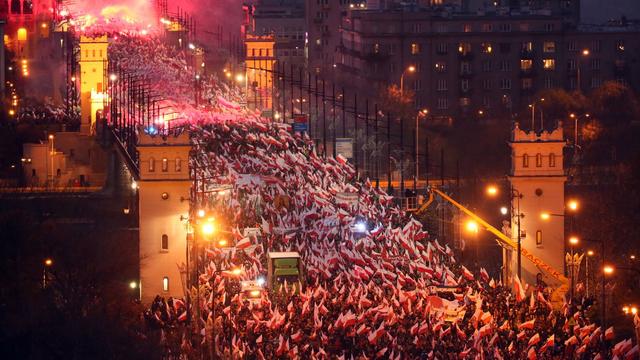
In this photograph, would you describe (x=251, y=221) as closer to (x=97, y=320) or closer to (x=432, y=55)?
(x=97, y=320)

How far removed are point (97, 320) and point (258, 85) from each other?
73606 mm

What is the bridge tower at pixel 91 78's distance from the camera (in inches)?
3905

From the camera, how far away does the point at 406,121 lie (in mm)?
116125

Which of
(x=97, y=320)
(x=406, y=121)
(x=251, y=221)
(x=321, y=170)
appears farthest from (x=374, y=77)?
(x=97, y=320)

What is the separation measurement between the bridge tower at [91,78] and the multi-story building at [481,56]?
2745 centimetres

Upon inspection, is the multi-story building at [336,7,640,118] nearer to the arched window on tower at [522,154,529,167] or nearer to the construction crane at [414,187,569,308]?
the arched window on tower at [522,154,529,167]

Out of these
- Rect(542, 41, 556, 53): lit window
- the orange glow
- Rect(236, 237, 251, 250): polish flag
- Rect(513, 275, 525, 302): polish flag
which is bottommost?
Rect(513, 275, 525, 302): polish flag

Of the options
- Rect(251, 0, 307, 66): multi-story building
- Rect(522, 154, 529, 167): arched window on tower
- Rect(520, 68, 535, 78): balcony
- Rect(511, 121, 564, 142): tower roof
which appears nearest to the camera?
Rect(522, 154, 529, 167): arched window on tower

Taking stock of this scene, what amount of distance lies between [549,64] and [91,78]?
130ft

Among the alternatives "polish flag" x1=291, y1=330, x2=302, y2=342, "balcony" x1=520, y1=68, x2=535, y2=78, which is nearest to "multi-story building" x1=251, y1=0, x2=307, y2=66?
"balcony" x1=520, y1=68, x2=535, y2=78

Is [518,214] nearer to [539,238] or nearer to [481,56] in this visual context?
[539,238]

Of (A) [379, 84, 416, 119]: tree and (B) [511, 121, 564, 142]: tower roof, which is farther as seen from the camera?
(A) [379, 84, 416, 119]: tree

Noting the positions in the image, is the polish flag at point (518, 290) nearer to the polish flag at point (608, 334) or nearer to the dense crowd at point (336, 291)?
the dense crowd at point (336, 291)

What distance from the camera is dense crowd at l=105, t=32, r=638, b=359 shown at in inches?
2108
